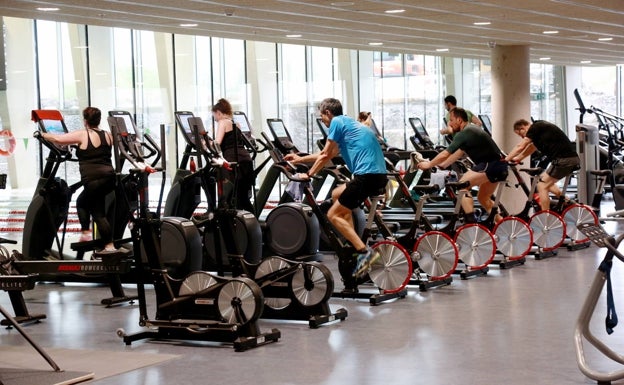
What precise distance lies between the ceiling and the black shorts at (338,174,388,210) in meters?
2.28

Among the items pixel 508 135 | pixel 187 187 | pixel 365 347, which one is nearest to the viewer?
pixel 365 347

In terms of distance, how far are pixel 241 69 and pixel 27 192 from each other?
17.6 feet

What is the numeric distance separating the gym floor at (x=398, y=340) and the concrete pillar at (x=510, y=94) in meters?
5.13

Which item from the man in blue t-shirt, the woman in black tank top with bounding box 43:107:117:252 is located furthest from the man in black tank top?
the woman in black tank top with bounding box 43:107:117:252

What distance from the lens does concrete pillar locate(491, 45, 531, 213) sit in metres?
13.6

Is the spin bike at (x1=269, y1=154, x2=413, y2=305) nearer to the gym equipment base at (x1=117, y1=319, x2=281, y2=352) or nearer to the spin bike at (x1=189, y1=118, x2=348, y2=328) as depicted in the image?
the spin bike at (x1=189, y1=118, x2=348, y2=328)

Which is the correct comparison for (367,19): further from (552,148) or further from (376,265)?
(376,265)

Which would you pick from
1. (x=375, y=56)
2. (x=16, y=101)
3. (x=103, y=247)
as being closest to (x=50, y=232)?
(x=103, y=247)

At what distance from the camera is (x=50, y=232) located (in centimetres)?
848

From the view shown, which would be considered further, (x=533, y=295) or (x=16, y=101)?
(x=16, y=101)

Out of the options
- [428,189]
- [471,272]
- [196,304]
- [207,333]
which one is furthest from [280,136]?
[207,333]

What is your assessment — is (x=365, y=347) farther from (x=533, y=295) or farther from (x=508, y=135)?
(x=508, y=135)

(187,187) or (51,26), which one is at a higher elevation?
(51,26)

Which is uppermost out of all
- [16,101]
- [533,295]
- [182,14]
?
[182,14]
